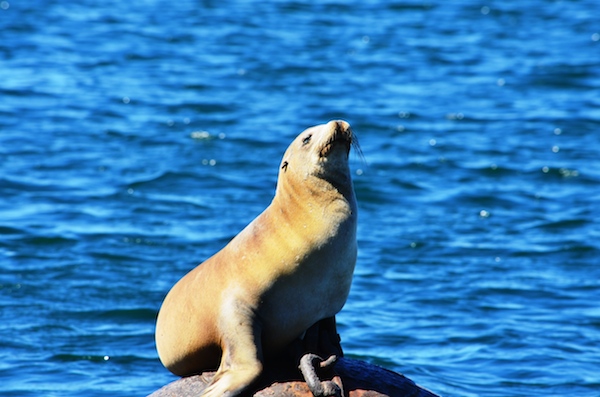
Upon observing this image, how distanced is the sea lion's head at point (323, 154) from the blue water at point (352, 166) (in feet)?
11.3

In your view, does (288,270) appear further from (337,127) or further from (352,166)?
(352,166)

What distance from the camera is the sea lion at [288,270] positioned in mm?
5984

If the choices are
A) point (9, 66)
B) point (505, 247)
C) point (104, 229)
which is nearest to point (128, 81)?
point (9, 66)

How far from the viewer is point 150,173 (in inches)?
617

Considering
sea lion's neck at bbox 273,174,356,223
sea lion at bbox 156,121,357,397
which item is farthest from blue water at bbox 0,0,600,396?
sea lion's neck at bbox 273,174,356,223

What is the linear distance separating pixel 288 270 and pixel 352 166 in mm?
10387

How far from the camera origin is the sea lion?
5984 mm

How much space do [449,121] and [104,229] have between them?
7192mm

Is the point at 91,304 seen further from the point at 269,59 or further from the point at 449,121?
the point at 269,59

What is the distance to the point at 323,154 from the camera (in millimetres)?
5992

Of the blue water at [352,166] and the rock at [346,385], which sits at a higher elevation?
the rock at [346,385]

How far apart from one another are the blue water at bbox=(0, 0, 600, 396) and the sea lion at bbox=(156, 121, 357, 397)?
3052 millimetres

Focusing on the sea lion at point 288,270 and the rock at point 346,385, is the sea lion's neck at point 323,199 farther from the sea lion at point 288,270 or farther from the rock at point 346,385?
the rock at point 346,385

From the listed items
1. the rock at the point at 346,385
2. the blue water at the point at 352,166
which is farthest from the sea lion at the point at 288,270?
the blue water at the point at 352,166
